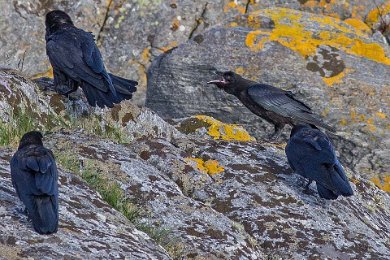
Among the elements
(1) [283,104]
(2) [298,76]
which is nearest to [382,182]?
(2) [298,76]

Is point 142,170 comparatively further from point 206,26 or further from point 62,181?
point 206,26

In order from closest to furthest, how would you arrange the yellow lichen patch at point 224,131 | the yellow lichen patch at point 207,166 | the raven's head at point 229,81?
the yellow lichen patch at point 207,166, the yellow lichen patch at point 224,131, the raven's head at point 229,81

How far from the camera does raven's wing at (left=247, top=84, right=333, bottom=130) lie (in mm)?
13781

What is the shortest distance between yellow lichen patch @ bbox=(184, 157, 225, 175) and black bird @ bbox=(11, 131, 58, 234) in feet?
7.53

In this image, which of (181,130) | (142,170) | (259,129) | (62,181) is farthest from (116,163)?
(259,129)

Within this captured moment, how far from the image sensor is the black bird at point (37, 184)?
7426 millimetres

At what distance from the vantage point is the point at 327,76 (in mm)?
15828

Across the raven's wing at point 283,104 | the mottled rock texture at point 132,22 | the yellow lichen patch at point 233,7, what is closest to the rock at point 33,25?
the mottled rock texture at point 132,22

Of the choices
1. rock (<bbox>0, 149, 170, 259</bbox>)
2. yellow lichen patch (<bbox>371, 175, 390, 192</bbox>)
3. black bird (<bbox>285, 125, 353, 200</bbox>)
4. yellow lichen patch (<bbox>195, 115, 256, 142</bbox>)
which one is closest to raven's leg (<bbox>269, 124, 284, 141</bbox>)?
yellow lichen patch (<bbox>195, 115, 256, 142</bbox>)

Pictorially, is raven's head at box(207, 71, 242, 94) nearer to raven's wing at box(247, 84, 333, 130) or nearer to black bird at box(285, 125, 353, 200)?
raven's wing at box(247, 84, 333, 130)

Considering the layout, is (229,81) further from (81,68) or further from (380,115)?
(81,68)

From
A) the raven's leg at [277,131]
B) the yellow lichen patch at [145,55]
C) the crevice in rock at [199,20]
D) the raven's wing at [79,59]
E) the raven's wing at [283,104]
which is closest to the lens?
the raven's wing at [79,59]

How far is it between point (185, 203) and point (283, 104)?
485 cm

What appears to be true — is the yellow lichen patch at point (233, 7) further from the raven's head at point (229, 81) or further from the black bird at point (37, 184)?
the black bird at point (37, 184)
